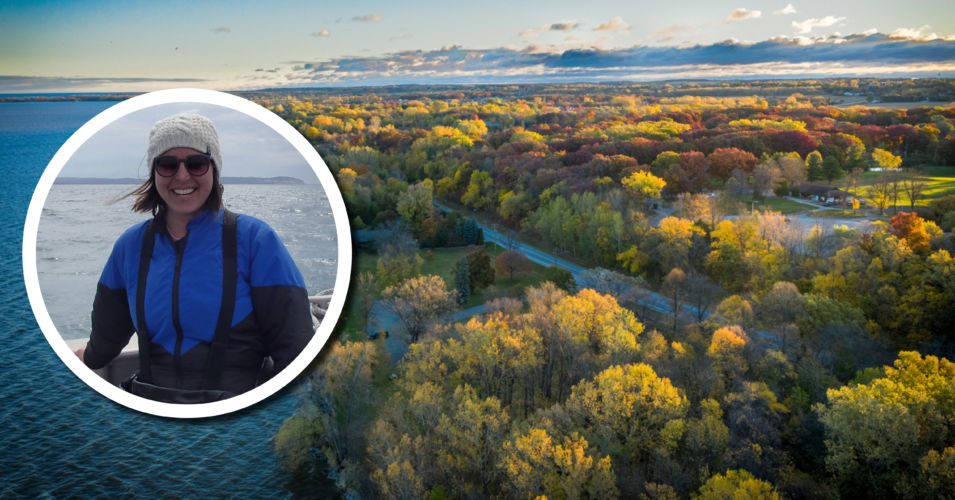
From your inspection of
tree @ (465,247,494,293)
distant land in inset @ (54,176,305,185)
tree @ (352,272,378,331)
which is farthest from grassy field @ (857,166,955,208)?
distant land in inset @ (54,176,305,185)

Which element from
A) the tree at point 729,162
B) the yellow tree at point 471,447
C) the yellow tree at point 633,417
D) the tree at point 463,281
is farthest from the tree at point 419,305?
the tree at point 729,162

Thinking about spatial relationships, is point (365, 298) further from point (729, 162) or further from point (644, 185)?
point (729, 162)

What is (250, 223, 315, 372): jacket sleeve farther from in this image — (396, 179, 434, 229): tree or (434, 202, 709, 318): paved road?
(396, 179, 434, 229): tree

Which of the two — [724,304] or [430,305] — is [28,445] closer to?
[430,305]

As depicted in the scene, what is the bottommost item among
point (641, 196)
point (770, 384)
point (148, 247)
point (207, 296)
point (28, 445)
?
point (28, 445)

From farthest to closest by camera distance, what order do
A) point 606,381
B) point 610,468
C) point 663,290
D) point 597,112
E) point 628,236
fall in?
point 597,112 < point 628,236 < point 663,290 < point 606,381 < point 610,468

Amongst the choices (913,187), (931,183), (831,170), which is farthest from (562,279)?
(931,183)

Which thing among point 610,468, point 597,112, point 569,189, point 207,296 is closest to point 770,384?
point 610,468
